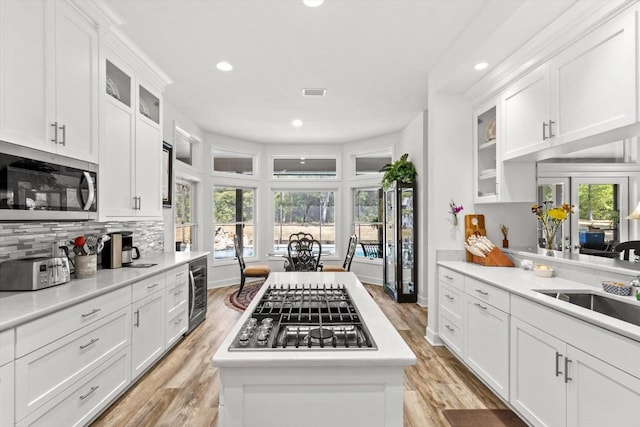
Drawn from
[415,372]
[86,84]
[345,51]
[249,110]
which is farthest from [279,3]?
[415,372]

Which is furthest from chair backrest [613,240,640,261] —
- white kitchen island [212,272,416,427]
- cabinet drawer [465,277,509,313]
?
white kitchen island [212,272,416,427]

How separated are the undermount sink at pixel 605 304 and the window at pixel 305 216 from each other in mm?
4917

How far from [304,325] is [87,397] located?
64.8 inches

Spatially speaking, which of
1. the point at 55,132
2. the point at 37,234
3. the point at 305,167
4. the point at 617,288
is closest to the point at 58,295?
the point at 37,234

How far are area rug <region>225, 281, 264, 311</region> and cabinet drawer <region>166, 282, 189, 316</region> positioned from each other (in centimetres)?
120

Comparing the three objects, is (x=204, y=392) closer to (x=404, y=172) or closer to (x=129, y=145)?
(x=129, y=145)

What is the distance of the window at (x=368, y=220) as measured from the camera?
253 inches

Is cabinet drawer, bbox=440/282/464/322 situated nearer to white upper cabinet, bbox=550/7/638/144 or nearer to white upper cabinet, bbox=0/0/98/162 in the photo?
white upper cabinet, bbox=550/7/638/144

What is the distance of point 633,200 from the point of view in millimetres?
2156

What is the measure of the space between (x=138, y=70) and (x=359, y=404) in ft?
11.0

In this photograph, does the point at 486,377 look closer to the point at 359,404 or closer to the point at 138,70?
the point at 359,404

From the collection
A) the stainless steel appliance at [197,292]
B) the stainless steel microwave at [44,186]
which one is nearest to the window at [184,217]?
the stainless steel appliance at [197,292]

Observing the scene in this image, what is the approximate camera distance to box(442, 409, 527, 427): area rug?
2.12m

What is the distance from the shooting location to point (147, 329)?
2738 millimetres
